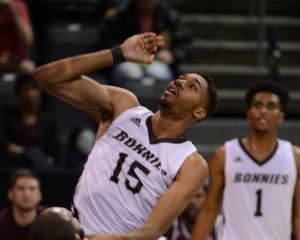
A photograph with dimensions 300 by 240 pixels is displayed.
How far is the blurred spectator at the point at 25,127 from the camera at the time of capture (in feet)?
18.2

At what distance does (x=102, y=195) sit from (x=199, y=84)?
0.89m

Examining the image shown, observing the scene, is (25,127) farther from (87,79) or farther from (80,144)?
(87,79)

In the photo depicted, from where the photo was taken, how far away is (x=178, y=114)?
118 inches

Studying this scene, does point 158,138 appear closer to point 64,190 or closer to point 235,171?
point 235,171

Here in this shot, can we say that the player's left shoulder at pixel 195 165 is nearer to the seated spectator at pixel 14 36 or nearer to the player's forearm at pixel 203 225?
the player's forearm at pixel 203 225

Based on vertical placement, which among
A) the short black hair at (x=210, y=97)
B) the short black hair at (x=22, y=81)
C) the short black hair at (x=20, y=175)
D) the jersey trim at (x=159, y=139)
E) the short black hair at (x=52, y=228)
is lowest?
the short black hair at (x=20, y=175)

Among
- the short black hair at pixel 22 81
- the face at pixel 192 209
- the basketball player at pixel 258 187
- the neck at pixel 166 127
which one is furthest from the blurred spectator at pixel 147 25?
the neck at pixel 166 127

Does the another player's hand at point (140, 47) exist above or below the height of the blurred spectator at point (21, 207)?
above

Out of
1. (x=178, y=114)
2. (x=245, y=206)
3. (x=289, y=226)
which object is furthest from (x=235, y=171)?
(x=178, y=114)

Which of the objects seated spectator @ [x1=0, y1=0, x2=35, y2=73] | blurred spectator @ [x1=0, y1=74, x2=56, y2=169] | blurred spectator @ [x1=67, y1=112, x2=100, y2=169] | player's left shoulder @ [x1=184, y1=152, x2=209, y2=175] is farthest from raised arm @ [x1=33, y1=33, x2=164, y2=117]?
seated spectator @ [x1=0, y1=0, x2=35, y2=73]

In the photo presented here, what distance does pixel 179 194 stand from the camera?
2682 mm

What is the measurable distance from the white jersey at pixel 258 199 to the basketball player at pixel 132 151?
1364 millimetres

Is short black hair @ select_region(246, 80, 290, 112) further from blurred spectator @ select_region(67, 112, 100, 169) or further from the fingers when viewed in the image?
blurred spectator @ select_region(67, 112, 100, 169)

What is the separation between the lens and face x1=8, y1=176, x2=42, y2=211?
467 centimetres
